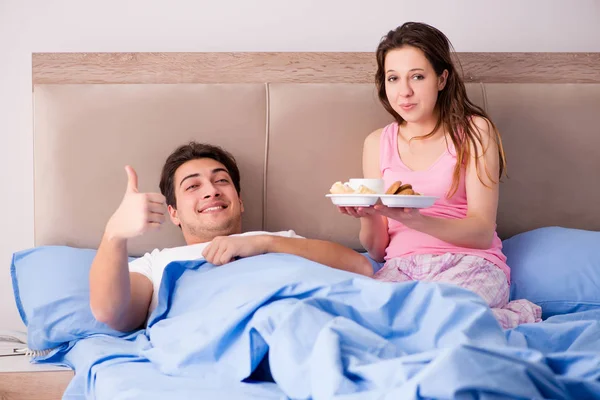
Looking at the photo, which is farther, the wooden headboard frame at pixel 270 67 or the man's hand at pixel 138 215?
the wooden headboard frame at pixel 270 67

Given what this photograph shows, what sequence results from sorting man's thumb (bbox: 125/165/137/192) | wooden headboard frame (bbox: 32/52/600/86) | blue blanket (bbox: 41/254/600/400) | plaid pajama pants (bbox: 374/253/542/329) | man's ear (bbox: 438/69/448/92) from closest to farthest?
blue blanket (bbox: 41/254/600/400) < man's thumb (bbox: 125/165/137/192) < plaid pajama pants (bbox: 374/253/542/329) < man's ear (bbox: 438/69/448/92) < wooden headboard frame (bbox: 32/52/600/86)

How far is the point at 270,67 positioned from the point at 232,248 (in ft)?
3.00

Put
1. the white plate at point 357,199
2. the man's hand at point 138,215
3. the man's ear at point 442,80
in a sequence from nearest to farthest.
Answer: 1. the man's hand at point 138,215
2. the white plate at point 357,199
3. the man's ear at point 442,80

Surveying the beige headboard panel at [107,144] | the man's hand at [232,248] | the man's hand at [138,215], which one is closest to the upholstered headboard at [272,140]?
the beige headboard panel at [107,144]

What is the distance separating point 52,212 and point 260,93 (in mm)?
826

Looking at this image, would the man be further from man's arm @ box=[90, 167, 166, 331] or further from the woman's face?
the woman's face

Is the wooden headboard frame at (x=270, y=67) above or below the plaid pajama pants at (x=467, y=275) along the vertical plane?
above

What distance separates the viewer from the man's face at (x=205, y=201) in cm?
227

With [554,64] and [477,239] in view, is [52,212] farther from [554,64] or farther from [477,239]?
[554,64]

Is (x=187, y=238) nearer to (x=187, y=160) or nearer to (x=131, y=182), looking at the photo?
(x=187, y=160)

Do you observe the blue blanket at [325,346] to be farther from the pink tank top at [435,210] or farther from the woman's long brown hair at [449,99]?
the woman's long brown hair at [449,99]

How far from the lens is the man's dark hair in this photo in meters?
2.39

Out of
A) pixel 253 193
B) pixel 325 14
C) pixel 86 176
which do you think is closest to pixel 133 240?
pixel 86 176

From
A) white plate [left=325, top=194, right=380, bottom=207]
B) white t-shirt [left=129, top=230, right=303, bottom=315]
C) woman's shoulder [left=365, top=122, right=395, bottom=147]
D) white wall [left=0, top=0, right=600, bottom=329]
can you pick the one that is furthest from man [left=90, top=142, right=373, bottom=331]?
white wall [left=0, top=0, right=600, bottom=329]
